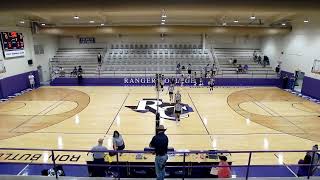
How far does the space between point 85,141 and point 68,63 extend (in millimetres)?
20131

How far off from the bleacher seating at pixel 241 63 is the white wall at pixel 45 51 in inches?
764

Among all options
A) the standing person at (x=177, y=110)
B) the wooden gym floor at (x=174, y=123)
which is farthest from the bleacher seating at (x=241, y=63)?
the standing person at (x=177, y=110)

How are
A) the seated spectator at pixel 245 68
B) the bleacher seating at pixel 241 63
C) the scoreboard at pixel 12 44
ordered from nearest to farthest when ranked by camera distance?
the scoreboard at pixel 12 44 < the bleacher seating at pixel 241 63 < the seated spectator at pixel 245 68

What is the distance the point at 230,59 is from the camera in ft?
97.9

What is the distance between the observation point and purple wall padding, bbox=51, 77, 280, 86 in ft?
82.8

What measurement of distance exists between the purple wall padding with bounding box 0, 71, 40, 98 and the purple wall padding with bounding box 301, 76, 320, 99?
998 inches

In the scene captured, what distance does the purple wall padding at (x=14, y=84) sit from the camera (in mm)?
19750

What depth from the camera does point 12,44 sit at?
816 inches

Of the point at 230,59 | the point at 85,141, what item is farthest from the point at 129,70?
the point at 85,141

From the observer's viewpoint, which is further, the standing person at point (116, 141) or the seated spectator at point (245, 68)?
the seated spectator at point (245, 68)

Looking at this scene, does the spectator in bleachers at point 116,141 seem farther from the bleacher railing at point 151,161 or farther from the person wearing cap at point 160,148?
the person wearing cap at point 160,148


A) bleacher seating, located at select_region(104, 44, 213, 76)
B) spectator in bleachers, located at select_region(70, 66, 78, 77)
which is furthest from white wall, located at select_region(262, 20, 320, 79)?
spectator in bleachers, located at select_region(70, 66, 78, 77)

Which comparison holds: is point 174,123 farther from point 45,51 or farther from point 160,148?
point 45,51

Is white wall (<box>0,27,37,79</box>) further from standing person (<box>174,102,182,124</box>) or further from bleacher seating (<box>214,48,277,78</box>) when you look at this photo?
bleacher seating (<box>214,48,277,78</box>)
